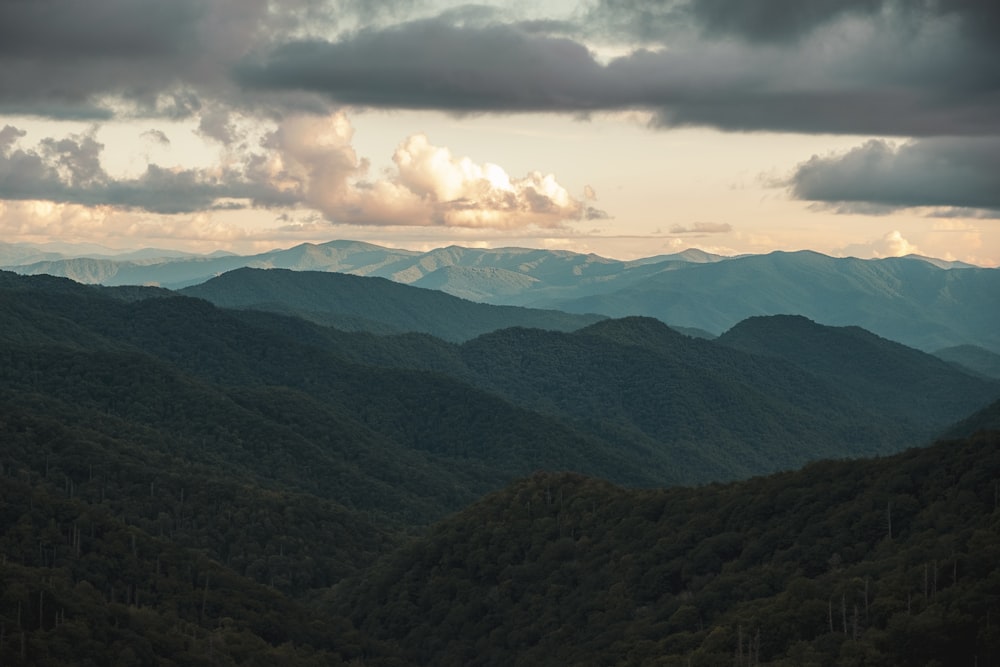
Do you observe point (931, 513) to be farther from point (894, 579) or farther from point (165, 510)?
point (165, 510)

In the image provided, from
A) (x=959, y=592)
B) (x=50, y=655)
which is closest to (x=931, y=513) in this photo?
(x=959, y=592)

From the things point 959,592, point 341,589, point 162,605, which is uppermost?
point 959,592

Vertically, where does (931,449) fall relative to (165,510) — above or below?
above

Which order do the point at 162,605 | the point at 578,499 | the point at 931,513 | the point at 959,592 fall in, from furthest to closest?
the point at 578,499
the point at 162,605
the point at 931,513
the point at 959,592

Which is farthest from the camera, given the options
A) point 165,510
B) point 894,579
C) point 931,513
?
point 165,510

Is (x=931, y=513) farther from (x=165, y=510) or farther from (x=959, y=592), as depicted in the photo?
(x=165, y=510)

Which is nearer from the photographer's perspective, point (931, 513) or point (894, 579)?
point (894, 579)

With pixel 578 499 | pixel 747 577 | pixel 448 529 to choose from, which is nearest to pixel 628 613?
pixel 747 577
